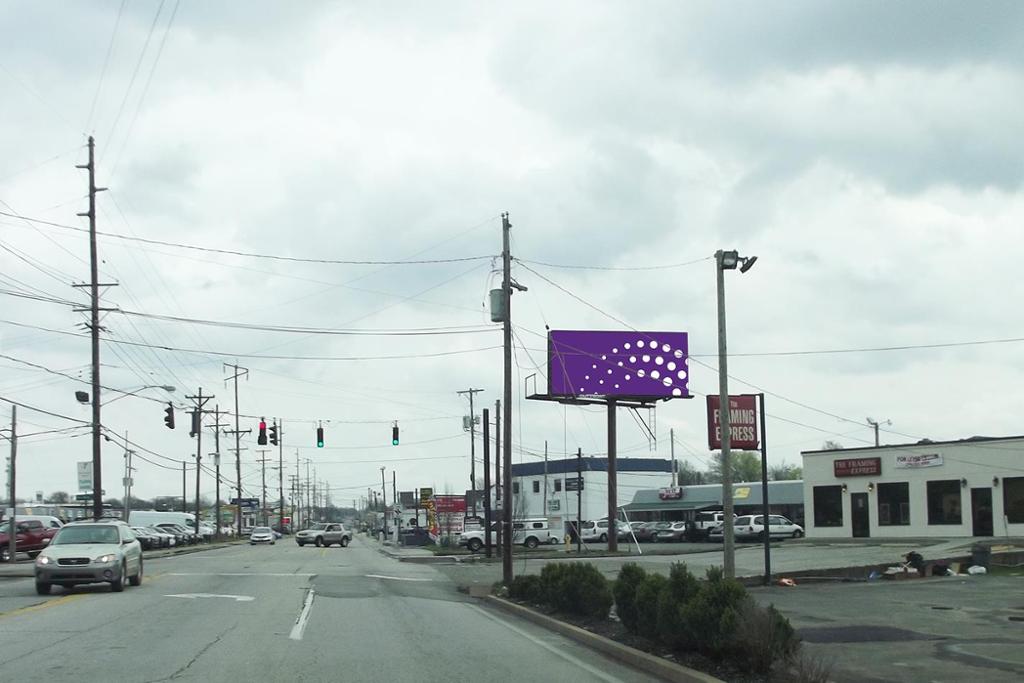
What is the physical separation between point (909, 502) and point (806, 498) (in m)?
6.55

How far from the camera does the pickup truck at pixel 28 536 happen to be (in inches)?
1780

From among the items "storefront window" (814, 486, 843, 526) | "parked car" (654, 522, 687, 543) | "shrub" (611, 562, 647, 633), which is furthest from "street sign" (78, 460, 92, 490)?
"shrub" (611, 562, 647, 633)

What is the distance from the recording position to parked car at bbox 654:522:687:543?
6706cm

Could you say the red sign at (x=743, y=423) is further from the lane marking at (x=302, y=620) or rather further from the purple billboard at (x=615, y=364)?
the purple billboard at (x=615, y=364)

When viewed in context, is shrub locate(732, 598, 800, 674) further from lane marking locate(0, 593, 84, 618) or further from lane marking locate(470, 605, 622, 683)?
lane marking locate(0, 593, 84, 618)

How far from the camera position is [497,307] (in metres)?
27.6

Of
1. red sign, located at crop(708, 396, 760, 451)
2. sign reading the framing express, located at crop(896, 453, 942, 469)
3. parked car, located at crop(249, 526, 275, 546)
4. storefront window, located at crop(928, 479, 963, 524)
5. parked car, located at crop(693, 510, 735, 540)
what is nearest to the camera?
red sign, located at crop(708, 396, 760, 451)

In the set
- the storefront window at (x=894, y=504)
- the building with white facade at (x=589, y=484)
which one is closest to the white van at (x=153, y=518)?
the building with white facade at (x=589, y=484)

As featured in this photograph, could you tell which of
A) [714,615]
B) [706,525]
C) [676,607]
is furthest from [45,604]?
[706,525]

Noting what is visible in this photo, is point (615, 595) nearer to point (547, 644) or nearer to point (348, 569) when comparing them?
point (547, 644)

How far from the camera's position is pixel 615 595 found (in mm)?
15500

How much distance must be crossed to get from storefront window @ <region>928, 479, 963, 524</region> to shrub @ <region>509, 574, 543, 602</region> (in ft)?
101

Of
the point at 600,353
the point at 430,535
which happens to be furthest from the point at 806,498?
the point at 430,535

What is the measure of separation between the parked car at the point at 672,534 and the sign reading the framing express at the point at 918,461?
1970 centimetres
